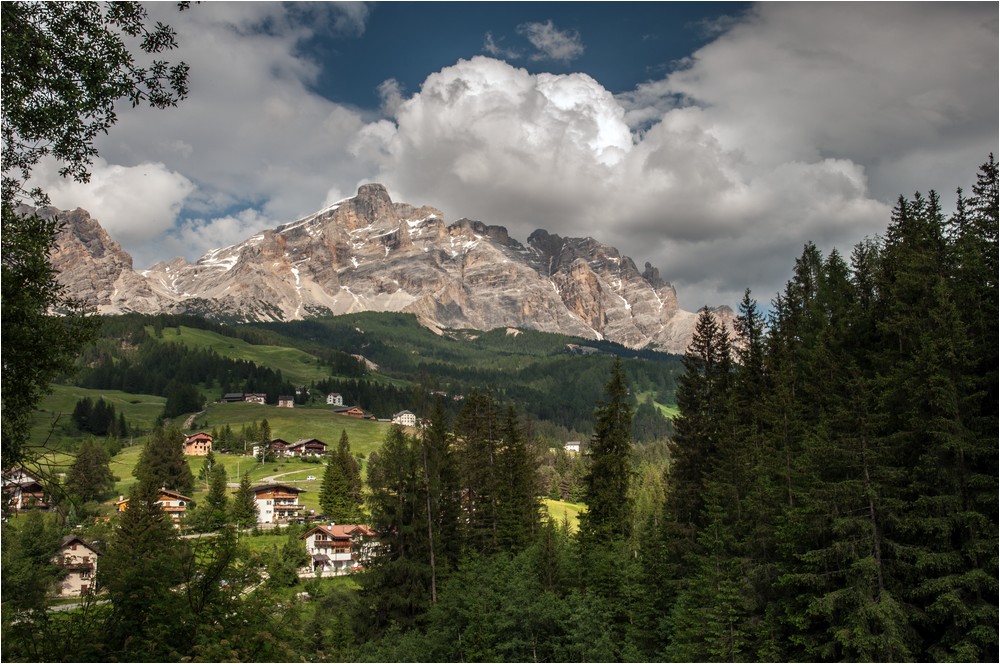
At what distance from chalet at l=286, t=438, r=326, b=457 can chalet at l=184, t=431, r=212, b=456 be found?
19.9 meters

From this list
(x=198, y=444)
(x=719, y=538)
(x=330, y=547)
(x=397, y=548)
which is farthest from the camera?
(x=198, y=444)

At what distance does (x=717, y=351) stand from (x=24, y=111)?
4439 cm

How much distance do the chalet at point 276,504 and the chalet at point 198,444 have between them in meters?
57.9

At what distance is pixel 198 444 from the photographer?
534 feet

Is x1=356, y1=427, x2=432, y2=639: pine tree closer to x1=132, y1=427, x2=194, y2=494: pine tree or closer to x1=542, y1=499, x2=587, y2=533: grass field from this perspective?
x1=542, y1=499, x2=587, y2=533: grass field

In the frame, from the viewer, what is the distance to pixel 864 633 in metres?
23.4

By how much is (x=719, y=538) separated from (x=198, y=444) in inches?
6224

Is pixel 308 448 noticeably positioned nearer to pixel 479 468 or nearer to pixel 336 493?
pixel 336 493

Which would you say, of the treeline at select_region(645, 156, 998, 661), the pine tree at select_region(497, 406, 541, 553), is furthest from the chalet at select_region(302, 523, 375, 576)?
the treeline at select_region(645, 156, 998, 661)

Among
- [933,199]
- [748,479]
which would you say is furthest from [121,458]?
[933,199]

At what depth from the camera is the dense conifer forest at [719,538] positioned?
14.6 meters

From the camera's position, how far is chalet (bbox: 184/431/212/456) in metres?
161

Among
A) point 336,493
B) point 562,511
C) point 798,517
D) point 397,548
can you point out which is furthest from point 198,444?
point 798,517

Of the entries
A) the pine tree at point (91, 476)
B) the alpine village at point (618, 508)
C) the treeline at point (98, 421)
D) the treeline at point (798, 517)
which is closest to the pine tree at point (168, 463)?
the pine tree at point (91, 476)
